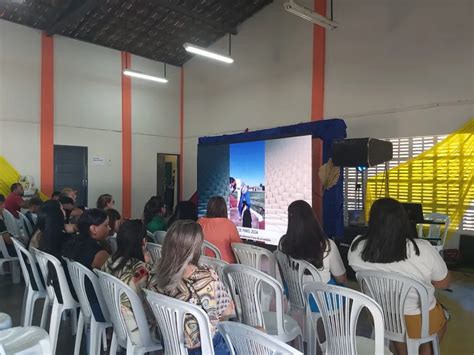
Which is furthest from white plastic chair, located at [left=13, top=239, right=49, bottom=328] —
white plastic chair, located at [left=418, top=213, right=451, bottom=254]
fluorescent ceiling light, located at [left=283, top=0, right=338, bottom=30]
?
white plastic chair, located at [left=418, top=213, right=451, bottom=254]

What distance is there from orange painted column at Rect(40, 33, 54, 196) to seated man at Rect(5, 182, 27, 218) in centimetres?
109

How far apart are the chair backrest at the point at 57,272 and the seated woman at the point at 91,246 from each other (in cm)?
12

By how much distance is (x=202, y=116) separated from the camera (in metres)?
9.30

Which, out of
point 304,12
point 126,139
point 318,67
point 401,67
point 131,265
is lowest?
point 131,265

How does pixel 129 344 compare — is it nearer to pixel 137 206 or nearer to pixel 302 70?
pixel 302 70

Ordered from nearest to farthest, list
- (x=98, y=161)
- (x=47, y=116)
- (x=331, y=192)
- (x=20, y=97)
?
1. (x=331, y=192)
2. (x=20, y=97)
3. (x=47, y=116)
4. (x=98, y=161)

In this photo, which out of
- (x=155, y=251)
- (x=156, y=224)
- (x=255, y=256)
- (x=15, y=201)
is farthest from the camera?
(x=15, y=201)

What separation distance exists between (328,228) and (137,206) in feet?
16.3

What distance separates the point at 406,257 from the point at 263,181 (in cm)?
334

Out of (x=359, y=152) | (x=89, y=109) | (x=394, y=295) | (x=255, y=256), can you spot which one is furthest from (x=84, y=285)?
(x=89, y=109)

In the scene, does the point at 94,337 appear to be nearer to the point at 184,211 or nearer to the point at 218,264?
the point at 218,264

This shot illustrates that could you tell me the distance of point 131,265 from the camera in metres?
2.04

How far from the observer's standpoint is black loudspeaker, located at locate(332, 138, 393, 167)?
4.76m

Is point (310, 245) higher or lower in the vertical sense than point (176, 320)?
higher
